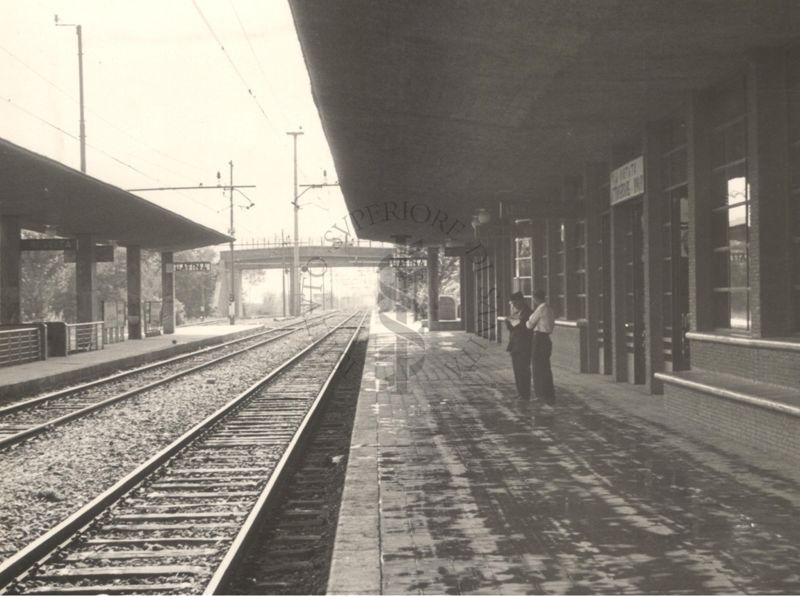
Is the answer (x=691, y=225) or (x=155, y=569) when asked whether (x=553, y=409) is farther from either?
(x=155, y=569)

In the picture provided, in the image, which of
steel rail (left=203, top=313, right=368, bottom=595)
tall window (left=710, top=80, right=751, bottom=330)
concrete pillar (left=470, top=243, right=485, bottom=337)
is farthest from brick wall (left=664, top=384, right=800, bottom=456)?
concrete pillar (left=470, top=243, right=485, bottom=337)

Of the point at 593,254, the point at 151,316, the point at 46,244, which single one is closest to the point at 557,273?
the point at 593,254

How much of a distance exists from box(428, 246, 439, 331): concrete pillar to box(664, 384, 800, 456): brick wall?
29.6 metres

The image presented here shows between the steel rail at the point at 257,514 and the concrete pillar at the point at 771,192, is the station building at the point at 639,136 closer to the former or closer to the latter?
the concrete pillar at the point at 771,192

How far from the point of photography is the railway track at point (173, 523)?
221 inches

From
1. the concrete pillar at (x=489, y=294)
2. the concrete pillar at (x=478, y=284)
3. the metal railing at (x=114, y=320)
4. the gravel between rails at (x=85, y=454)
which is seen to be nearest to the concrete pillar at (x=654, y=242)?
the gravel between rails at (x=85, y=454)

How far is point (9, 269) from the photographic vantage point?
23312 mm

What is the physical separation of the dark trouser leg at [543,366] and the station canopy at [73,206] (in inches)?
331

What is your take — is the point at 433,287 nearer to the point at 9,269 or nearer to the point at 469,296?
the point at 469,296

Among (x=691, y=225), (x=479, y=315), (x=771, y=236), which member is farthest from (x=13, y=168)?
(x=479, y=315)

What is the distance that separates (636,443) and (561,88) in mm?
4368

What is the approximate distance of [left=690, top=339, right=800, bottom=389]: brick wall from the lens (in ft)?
28.5

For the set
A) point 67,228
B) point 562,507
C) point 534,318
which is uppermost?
point 67,228

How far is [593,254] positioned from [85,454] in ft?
32.8
